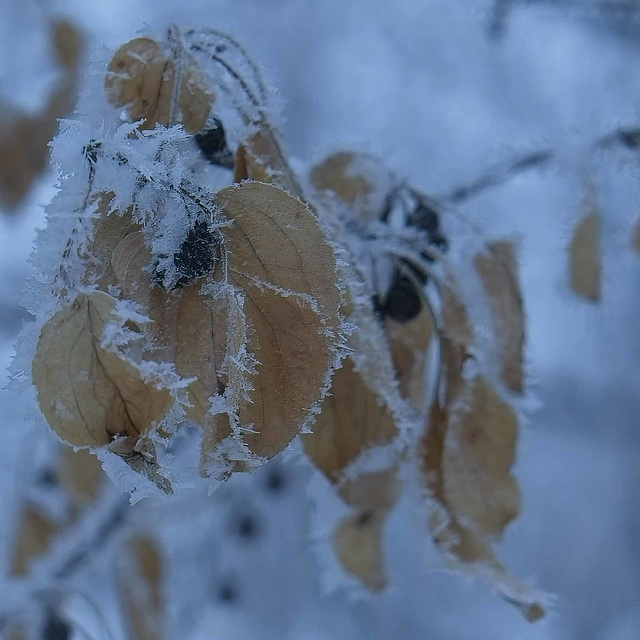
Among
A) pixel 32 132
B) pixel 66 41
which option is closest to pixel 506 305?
pixel 32 132

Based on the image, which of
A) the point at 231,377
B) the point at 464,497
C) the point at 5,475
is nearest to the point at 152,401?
the point at 231,377

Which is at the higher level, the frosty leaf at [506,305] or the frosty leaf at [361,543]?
the frosty leaf at [506,305]

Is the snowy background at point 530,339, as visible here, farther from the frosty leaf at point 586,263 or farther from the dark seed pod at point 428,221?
the dark seed pod at point 428,221

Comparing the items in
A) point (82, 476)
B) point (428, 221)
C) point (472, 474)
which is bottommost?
point (82, 476)

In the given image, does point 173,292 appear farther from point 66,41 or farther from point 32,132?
point 66,41

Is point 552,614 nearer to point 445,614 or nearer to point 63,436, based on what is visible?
point 63,436

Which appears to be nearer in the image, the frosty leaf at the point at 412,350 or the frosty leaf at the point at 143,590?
the frosty leaf at the point at 412,350

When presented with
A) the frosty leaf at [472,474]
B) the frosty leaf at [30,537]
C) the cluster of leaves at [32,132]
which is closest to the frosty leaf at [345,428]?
the frosty leaf at [472,474]

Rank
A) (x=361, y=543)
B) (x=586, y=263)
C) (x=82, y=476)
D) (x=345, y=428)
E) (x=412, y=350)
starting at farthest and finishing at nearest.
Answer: (x=82, y=476)
(x=586, y=263)
(x=361, y=543)
(x=412, y=350)
(x=345, y=428)
